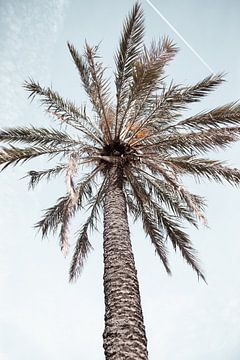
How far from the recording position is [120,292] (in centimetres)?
572

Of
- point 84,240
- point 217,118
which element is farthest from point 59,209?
point 217,118

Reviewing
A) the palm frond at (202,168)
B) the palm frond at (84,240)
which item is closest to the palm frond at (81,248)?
the palm frond at (84,240)

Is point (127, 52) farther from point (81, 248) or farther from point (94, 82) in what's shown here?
point (81, 248)

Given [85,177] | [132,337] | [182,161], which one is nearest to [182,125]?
[182,161]

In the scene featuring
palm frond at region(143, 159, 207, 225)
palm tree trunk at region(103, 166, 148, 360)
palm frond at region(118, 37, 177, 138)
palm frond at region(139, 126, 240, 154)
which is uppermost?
palm frond at region(118, 37, 177, 138)

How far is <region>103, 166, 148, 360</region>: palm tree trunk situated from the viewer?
486 cm

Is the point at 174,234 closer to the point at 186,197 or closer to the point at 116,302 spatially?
the point at 186,197

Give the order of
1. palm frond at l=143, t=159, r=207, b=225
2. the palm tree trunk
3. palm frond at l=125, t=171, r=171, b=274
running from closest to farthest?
the palm tree trunk
palm frond at l=143, t=159, r=207, b=225
palm frond at l=125, t=171, r=171, b=274

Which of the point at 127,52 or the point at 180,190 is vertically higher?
the point at 127,52

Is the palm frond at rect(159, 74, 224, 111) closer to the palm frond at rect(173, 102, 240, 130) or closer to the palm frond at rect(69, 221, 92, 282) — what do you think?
the palm frond at rect(173, 102, 240, 130)

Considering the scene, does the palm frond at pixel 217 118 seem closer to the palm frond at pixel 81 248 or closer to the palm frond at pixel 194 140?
the palm frond at pixel 194 140

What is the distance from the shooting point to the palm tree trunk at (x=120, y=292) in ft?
15.9

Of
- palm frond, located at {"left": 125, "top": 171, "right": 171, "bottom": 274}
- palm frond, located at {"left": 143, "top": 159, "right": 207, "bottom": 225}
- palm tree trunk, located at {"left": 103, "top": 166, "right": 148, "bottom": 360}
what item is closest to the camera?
palm tree trunk, located at {"left": 103, "top": 166, "right": 148, "bottom": 360}

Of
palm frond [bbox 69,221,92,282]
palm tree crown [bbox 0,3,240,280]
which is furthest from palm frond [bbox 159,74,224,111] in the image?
palm frond [bbox 69,221,92,282]
